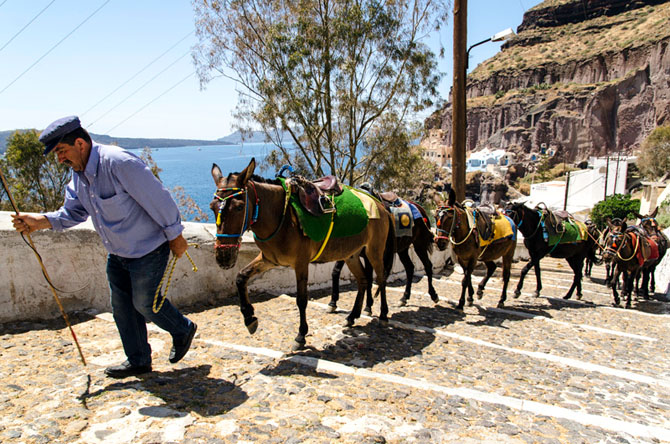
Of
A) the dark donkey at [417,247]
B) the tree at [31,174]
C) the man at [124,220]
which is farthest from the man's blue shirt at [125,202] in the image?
the tree at [31,174]

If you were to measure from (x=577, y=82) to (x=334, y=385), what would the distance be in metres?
162

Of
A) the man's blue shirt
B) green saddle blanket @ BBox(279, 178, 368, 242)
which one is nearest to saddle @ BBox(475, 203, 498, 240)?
green saddle blanket @ BBox(279, 178, 368, 242)

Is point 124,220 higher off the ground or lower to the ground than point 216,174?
lower

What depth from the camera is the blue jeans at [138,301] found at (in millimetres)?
3699

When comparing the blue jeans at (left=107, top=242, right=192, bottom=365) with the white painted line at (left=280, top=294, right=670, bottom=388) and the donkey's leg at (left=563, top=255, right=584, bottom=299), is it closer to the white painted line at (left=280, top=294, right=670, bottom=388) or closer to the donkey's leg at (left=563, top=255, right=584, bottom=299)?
the white painted line at (left=280, top=294, right=670, bottom=388)

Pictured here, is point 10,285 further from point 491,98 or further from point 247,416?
point 491,98

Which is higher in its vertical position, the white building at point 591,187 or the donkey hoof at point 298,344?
the white building at point 591,187

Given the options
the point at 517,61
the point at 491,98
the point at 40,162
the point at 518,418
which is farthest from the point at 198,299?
the point at 517,61

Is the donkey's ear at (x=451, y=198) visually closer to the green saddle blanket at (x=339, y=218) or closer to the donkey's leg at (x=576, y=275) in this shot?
the green saddle blanket at (x=339, y=218)

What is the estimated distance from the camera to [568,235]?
10898 mm

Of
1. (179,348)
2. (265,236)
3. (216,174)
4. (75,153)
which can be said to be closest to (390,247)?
(265,236)

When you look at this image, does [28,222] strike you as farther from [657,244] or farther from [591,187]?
[591,187]

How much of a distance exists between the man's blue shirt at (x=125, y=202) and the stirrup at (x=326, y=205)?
1.98 meters

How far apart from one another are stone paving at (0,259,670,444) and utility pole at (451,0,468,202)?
7133mm
